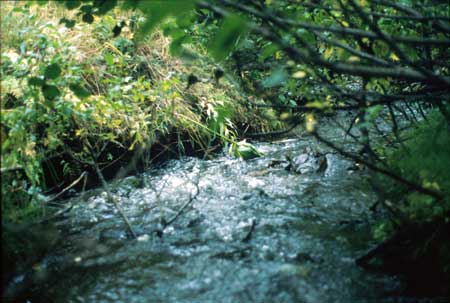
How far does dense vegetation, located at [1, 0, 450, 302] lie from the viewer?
5.57 feet

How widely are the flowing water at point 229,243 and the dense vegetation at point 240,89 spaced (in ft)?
0.81

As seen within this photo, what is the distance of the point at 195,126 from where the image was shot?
4516mm

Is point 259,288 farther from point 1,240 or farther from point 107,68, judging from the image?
point 107,68

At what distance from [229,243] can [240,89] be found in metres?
0.94

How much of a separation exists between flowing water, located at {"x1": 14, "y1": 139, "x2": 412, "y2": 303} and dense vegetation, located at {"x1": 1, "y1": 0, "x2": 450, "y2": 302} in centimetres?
25

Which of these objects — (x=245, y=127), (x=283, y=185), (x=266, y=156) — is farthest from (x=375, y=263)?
(x=245, y=127)

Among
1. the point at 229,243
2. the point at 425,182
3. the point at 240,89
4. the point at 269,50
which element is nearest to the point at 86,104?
the point at 240,89

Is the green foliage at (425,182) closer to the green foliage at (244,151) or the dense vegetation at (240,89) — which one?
the dense vegetation at (240,89)

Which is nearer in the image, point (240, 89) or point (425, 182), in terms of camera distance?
point (425, 182)

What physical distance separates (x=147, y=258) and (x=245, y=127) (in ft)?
9.22

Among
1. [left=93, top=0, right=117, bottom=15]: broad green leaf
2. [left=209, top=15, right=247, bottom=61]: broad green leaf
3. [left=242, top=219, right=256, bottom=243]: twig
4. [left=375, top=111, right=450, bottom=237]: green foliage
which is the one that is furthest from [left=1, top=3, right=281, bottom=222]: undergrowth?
[left=209, top=15, right=247, bottom=61]: broad green leaf

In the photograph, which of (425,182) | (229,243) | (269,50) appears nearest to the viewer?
(269,50)

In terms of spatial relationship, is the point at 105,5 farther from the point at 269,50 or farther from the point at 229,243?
the point at 229,243

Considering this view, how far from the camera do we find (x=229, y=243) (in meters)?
2.58
